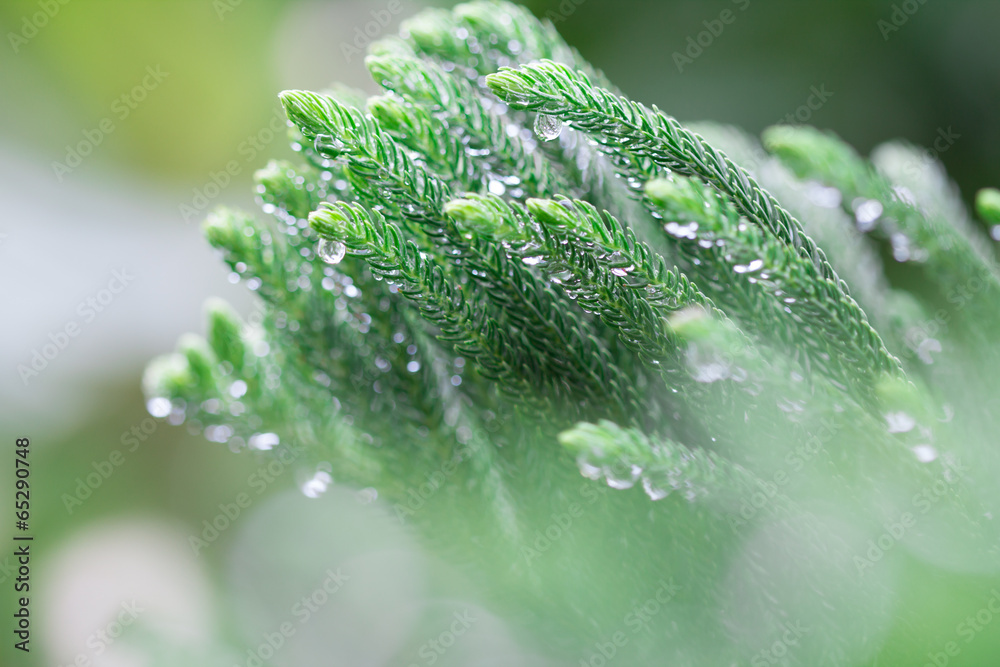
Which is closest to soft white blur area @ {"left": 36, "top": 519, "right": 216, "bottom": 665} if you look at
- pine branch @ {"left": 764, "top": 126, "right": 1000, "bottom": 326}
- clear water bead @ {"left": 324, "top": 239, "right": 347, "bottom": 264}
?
clear water bead @ {"left": 324, "top": 239, "right": 347, "bottom": 264}

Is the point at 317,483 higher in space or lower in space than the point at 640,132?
lower

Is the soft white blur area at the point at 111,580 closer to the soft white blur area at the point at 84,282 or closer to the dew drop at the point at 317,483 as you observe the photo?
the soft white blur area at the point at 84,282

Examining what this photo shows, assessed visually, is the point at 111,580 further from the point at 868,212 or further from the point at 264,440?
the point at 868,212

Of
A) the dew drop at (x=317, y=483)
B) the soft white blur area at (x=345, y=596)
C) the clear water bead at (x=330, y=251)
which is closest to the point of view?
the clear water bead at (x=330, y=251)

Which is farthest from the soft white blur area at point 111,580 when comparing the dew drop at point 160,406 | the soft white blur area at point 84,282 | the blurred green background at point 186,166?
the dew drop at point 160,406

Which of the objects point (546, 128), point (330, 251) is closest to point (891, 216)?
point (546, 128)

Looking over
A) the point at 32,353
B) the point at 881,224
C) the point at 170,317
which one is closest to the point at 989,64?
the point at 881,224
